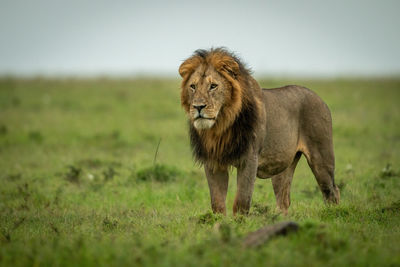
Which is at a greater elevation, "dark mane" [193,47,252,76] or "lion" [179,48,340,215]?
"dark mane" [193,47,252,76]

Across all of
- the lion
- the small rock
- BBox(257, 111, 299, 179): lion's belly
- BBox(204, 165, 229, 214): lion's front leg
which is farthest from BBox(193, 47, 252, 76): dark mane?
the small rock

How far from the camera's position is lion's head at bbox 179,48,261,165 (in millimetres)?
5871

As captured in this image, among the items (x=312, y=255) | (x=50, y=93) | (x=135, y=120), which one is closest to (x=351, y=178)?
(x=312, y=255)

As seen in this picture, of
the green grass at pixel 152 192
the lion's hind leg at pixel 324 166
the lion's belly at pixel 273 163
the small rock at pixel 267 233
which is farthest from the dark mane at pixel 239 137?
the small rock at pixel 267 233

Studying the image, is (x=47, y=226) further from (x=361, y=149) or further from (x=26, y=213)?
(x=361, y=149)

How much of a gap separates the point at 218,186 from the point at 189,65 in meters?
1.42

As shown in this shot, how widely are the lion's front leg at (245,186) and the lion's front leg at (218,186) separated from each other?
189 millimetres

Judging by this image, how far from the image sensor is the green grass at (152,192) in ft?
Answer: 14.1

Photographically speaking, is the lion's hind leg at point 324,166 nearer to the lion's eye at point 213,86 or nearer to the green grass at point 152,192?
the green grass at point 152,192

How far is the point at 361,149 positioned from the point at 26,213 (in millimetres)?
7689

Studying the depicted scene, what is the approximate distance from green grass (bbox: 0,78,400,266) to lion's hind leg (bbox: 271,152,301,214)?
247mm

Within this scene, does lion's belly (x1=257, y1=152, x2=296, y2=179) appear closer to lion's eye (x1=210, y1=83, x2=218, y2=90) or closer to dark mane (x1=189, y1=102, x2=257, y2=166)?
dark mane (x1=189, y1=102, x2=257, y2=166)

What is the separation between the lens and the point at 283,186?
723 centimetres

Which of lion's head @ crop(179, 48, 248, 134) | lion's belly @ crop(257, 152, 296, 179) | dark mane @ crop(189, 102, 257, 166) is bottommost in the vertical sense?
lion's belly @ crop(257, 152, 296, 179)
